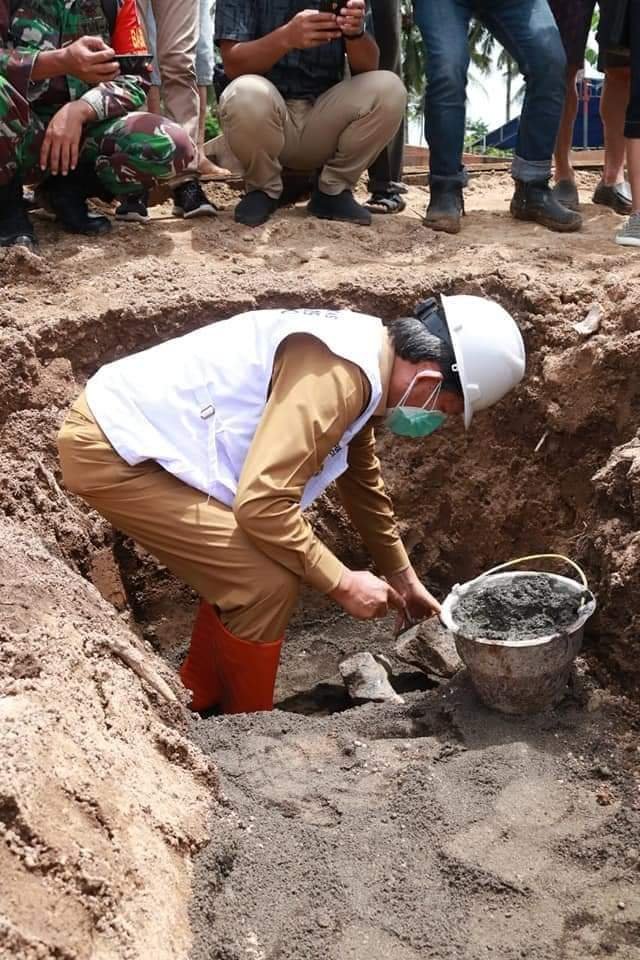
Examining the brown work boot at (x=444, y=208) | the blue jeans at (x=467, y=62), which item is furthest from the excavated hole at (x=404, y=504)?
the blue jeans at (x=467, y=62)

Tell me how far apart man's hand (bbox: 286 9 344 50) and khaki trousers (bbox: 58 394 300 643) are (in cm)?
232

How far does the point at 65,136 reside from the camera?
4.29 m

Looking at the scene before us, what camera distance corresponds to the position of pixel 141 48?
454cm

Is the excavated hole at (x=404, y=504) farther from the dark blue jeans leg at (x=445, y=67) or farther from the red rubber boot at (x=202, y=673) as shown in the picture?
the dark blue jeans leg at (x=445, y=67)

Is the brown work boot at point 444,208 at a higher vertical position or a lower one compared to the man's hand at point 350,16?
lower

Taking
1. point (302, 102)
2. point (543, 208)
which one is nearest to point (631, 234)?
point (543, 208)

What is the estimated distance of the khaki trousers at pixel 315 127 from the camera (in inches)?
182

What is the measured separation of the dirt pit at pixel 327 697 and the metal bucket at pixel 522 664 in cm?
7

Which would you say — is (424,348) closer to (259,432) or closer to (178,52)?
(259,432)

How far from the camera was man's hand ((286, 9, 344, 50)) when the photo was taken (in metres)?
4.40

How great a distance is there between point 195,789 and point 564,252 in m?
3.22

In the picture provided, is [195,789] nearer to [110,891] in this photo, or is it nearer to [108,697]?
[108,697]

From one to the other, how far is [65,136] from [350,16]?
4.65 ft

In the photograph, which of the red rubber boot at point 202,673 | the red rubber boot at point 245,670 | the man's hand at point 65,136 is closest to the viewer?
the red rubber boot at point 245,670
